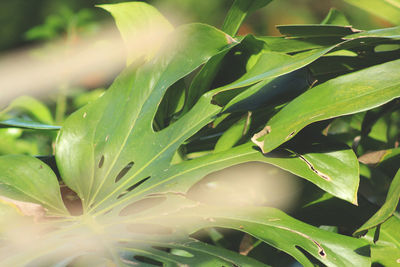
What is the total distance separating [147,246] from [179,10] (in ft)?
5.28

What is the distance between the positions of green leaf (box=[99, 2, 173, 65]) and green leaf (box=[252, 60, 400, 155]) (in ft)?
0.75

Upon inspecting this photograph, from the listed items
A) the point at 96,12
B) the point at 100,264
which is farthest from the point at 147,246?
the point at 96,12

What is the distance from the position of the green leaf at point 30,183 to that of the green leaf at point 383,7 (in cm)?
49

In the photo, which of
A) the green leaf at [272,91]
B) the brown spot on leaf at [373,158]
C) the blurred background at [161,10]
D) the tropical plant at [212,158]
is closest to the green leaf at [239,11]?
the tropical plant at [212,158]

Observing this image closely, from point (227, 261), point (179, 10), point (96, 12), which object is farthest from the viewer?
point (96, 12)

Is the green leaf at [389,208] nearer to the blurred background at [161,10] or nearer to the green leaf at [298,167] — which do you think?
the green leaf at [298,167]

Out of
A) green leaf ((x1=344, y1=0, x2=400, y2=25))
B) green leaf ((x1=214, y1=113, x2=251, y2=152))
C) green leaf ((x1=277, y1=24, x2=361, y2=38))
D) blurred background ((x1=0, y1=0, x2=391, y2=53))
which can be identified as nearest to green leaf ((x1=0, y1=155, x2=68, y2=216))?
green leaf ((x1=214, y1=113, x2=251, y2=152))

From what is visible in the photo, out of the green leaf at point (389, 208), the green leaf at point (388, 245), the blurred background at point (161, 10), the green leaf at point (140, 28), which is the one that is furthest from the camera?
the blurred background at point (161, 10)

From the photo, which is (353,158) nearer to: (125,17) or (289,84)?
(289,84)

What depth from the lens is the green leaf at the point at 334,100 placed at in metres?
0.40

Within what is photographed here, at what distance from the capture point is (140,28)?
1.93 ft

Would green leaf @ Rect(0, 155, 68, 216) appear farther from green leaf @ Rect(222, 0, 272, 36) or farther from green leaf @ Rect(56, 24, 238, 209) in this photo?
green leaf @ Rect(222, 0, 272, 36)

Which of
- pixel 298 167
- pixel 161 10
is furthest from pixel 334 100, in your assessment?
pixel 161 10

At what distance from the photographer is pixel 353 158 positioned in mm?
433
